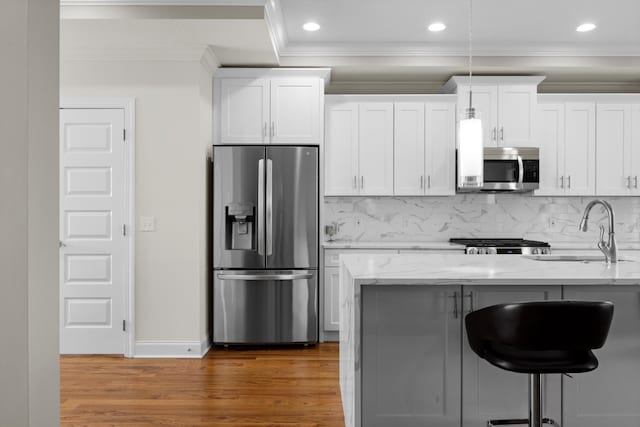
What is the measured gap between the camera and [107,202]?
417 cm

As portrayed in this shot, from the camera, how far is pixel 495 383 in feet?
7.98

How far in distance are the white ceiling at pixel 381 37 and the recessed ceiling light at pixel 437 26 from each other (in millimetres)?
62

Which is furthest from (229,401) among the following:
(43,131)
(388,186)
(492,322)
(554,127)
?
(554,127)

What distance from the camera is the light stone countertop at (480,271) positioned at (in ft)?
7.52

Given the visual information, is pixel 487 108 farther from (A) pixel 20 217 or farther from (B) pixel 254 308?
(A) pixel 20 217

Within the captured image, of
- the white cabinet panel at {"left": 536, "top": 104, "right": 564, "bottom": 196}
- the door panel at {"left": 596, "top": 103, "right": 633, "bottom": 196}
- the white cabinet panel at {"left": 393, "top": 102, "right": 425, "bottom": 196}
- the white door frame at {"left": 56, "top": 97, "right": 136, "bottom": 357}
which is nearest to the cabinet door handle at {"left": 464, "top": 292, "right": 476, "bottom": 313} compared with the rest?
the white cabinet panel at {"left": 393, "top": 102, "right": 425, "bottom": 196}

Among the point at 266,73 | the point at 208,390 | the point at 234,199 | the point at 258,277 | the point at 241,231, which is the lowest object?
the point at 208,390

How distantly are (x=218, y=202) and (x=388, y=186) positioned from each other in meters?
1.64

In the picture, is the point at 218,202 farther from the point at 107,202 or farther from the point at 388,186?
the point at 388,186

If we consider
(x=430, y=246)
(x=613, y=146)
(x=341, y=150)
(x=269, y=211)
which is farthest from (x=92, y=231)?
(x=613, y=146)

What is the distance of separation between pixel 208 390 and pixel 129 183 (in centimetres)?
181

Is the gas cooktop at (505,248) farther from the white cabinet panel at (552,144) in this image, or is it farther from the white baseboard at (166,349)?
the white baseboard at (166,349)

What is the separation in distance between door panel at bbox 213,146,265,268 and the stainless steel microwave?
216cm

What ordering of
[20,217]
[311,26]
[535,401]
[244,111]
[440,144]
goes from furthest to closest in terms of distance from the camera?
[440,144], [244,111], [311,26], [535,401], [20,217]
